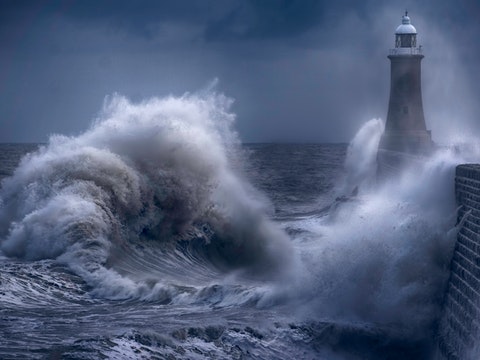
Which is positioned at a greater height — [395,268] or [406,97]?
[406,97]

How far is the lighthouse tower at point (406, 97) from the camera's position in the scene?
27875mm

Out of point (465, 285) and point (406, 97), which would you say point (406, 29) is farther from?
point (465, 285)

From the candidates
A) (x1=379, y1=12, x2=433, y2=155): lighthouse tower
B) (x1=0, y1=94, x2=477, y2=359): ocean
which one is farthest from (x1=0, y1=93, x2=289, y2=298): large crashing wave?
(x1=379, y1=12, x2=433, y2=155): lighthouse tower

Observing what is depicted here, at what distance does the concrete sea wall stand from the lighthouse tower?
15231 mm

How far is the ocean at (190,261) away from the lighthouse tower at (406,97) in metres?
5.17

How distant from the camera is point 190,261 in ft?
58.5

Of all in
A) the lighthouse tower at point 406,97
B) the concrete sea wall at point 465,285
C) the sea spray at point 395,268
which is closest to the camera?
the concrete sea wall at point 465,285

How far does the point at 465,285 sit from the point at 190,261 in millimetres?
7518

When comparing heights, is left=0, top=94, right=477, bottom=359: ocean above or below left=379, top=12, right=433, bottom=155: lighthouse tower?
below

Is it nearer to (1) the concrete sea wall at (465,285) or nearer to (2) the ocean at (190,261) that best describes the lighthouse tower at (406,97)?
(2) the ocean at (190,261)

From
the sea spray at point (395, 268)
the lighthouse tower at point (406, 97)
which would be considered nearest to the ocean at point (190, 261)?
the sea spray at point (395, 268)

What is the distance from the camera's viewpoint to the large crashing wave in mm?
15938

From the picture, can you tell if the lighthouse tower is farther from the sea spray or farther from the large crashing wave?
the sea spray

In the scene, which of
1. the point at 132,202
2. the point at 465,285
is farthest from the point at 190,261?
the point at 465,285
